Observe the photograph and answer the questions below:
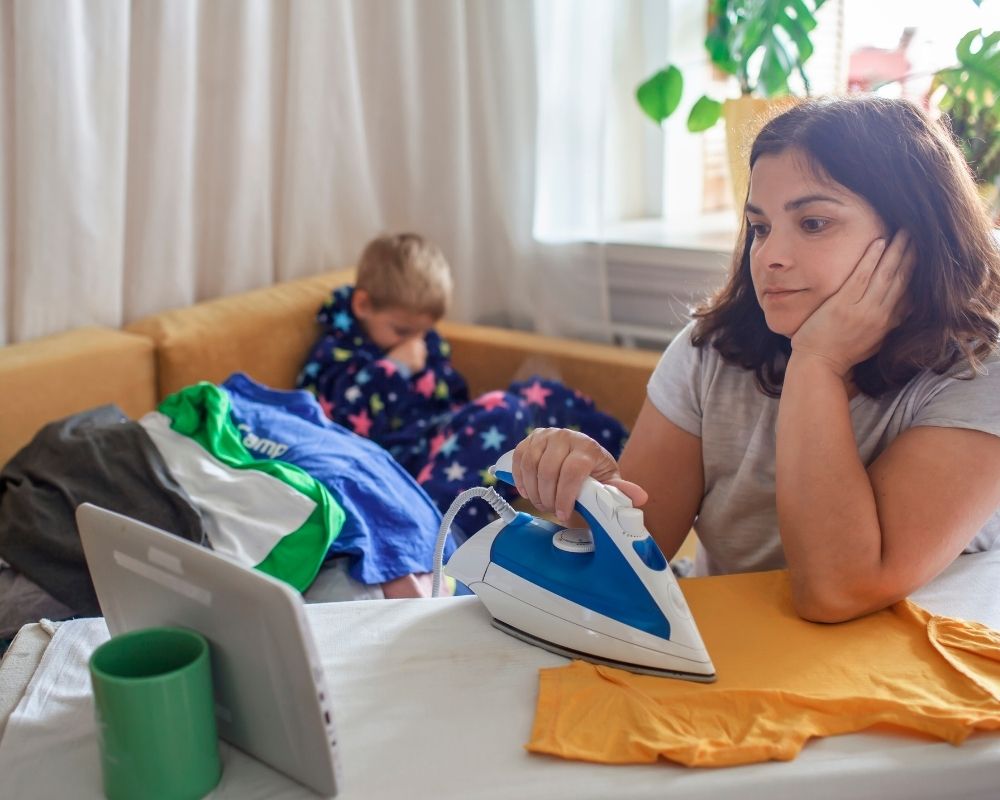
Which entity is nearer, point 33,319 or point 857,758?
point 857,758

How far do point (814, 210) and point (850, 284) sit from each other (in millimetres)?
85

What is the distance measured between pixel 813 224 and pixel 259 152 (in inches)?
61.4

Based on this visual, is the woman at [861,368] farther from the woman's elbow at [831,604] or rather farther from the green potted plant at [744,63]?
the green potted plant at [744,63]

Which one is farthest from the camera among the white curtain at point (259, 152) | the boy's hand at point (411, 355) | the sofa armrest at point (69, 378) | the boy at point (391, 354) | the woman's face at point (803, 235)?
the boy's hand at point (411, 355)

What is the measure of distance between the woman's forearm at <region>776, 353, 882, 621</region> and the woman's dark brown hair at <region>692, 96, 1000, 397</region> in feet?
0.33

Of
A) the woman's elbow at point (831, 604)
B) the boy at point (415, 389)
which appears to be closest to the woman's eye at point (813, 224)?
the woman's elbow at point (831, 604)

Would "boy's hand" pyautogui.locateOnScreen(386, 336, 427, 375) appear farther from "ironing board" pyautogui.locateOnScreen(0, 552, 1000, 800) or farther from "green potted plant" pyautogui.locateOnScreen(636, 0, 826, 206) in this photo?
"ironing board" pyautogui.locateOnScreen(0, 552, 1000, 800)

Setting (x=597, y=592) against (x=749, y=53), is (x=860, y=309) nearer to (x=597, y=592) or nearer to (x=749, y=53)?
(x=597, y=592)

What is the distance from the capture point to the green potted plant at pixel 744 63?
2365 mm

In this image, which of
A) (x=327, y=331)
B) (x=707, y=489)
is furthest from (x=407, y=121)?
(x=707, y=489)

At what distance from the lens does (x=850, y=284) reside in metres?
1.14

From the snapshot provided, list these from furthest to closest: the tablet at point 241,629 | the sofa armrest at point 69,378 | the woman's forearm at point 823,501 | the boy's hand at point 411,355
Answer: the boy's hand at point 411,355 → the sofa armrest at point 69,378 → the woman's forearm at point 823,501 → the tablet at point 241,629

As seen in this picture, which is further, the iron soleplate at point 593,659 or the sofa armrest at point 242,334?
the sofa armrest at point 242,334

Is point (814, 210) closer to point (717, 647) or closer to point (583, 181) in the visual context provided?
point (717, 647)
